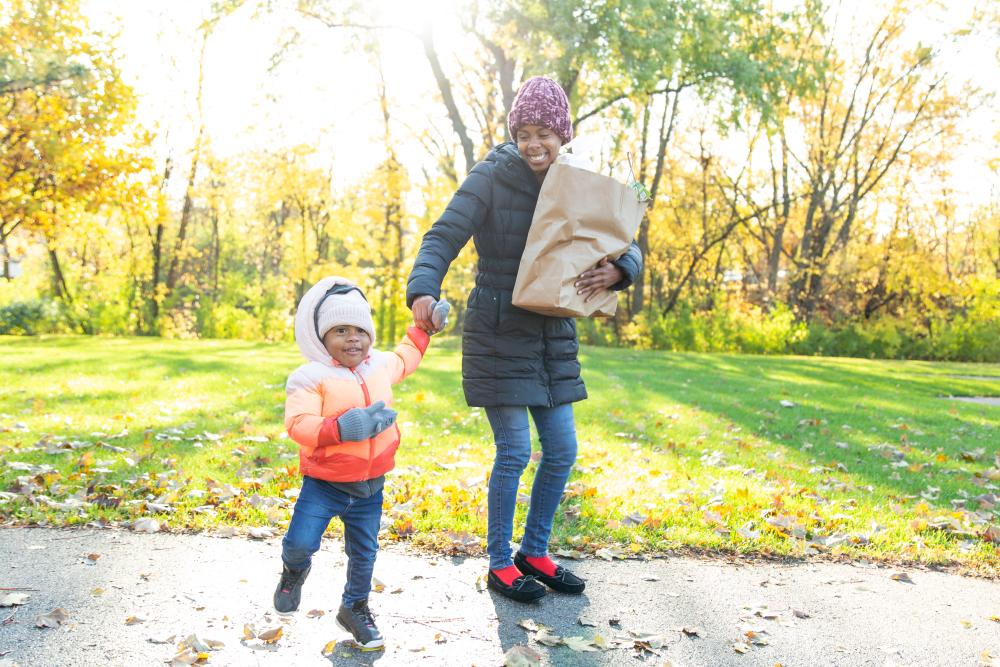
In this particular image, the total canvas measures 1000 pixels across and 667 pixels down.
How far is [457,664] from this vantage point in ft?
9.25

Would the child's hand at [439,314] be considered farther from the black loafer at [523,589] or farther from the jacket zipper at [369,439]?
the black loafer at [523,589]

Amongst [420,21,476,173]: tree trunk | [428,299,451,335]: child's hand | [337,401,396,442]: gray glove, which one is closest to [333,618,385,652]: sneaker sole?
[337,401,396,442]: gray glove

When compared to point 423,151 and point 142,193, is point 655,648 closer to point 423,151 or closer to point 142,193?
point 142,193

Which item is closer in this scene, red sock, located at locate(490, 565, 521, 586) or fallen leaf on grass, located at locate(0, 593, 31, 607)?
fallen leaf on grass, located at locate(0, 593, 31, 607)

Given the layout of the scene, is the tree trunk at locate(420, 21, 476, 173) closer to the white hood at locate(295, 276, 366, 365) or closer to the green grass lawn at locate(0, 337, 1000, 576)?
the green grass lawn at locate(0, 337, 1000, 576)

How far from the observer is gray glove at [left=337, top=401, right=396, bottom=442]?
2689mm

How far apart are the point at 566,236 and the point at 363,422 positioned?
3.61ft

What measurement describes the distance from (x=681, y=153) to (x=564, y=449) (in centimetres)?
2566

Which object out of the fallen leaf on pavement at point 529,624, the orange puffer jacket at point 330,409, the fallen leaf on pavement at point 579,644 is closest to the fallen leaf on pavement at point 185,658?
the orange puffer jacket at point 330,409

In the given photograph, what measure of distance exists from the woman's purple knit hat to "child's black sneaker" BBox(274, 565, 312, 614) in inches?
75.5

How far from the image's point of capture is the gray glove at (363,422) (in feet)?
8.82

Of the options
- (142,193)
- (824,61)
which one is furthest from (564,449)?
(824,61)

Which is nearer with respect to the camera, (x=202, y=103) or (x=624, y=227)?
(x=624, y=227)

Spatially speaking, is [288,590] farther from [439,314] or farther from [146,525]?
[146,525]
